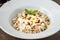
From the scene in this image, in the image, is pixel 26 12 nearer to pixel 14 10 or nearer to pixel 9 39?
pixel 14 10

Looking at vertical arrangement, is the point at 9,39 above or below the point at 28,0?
below

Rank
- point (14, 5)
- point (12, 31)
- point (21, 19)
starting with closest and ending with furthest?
point (12, 31) < point (21, 19) < point (14, 5)

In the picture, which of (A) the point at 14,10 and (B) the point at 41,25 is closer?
(B) the point at 41,25

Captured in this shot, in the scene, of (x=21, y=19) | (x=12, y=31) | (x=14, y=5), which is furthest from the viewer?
(x=14, y=5)

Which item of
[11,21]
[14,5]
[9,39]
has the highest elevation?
[14,5]

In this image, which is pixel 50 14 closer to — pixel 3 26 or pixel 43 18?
pixel 43 18

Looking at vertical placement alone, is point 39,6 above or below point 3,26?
above

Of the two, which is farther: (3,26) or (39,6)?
(39,6)

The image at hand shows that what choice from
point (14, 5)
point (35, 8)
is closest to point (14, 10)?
point (14, 5)

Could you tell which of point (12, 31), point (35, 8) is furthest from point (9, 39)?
point (35, 8)
